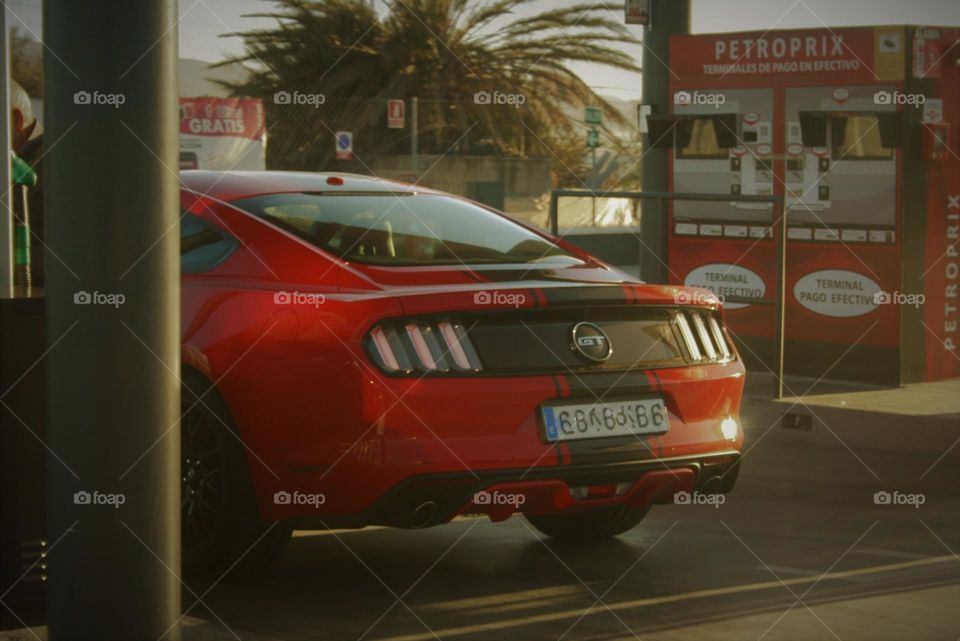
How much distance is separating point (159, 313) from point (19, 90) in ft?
22.0

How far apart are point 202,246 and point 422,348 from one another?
1.16 meters

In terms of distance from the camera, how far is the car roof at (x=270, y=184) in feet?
20.9

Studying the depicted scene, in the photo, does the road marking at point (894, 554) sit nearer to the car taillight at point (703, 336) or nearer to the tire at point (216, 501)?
the car taillight at point (703, 336)

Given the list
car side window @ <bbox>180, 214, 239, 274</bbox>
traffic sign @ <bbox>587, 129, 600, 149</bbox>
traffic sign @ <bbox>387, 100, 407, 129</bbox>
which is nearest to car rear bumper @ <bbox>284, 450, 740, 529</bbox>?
car side window @ <bbox>180, 214, 239, 274</bbox>

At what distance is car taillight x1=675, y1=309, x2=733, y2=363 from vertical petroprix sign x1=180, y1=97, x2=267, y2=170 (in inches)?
1038

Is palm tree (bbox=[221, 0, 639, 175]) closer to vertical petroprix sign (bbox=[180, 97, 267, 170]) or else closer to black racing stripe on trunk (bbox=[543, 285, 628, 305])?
vertical petroprix sign (bbox=[180, 97, 267, 170])

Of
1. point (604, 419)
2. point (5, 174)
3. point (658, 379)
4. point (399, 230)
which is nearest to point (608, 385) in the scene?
point (604, 419)

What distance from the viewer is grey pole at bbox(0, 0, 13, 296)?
6.99 meters

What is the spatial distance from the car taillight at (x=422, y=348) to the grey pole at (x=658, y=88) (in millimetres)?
7987

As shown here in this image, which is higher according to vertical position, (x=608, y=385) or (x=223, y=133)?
(x=223, y=133)

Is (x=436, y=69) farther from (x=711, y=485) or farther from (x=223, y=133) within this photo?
(x=711, y=485)

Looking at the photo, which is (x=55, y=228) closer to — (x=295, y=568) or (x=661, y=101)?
(x=295, y=568)

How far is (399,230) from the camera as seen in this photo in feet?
20.5

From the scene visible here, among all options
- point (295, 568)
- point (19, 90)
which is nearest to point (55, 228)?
point (295, 568)
